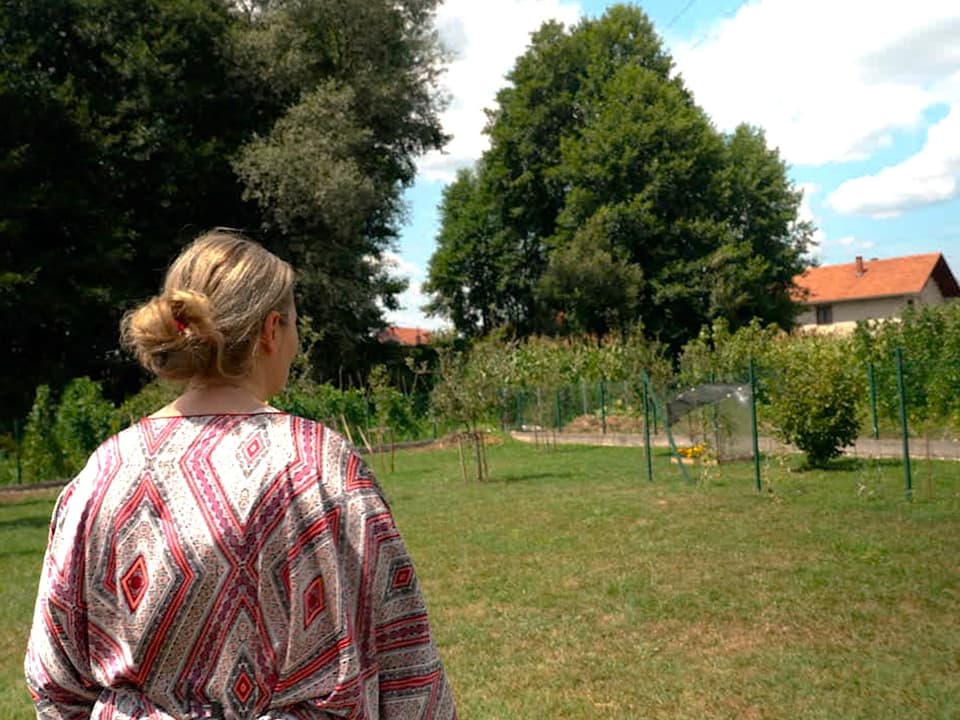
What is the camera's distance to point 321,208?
95.0ft

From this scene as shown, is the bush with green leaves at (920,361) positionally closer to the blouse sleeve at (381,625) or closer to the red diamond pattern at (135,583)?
the blouse sleeve at (381,625)

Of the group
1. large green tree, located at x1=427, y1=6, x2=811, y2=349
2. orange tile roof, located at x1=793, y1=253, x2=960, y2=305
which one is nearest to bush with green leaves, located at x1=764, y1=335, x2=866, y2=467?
large green tree, located at x1=427, y1=6, x2=811, y2=349

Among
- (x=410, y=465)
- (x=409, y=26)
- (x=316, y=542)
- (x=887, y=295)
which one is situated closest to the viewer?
(x=316, y=542)

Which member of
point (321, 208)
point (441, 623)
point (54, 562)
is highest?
point (321, 208)

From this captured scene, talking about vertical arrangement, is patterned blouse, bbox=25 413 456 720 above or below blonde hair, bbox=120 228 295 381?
below

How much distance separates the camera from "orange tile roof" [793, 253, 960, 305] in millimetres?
57594

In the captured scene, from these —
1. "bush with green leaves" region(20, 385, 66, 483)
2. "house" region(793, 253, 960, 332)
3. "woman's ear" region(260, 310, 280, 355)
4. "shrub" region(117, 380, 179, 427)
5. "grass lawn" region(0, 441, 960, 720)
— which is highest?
"house" region(793, 253, 960, 332)

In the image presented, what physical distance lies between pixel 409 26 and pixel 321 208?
7897 mm

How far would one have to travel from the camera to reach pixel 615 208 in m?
40.0

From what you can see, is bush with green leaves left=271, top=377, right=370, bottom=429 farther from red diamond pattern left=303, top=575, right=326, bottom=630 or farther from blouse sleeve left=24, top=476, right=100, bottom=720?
red diamond pattern left=303, top=575, right=326, bottom=630

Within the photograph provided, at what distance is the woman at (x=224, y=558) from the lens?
5.22 feet

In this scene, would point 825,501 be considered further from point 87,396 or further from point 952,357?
point 87,396

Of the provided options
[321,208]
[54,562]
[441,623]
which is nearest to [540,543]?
[441,623]

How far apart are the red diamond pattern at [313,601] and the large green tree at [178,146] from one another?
2556cm
